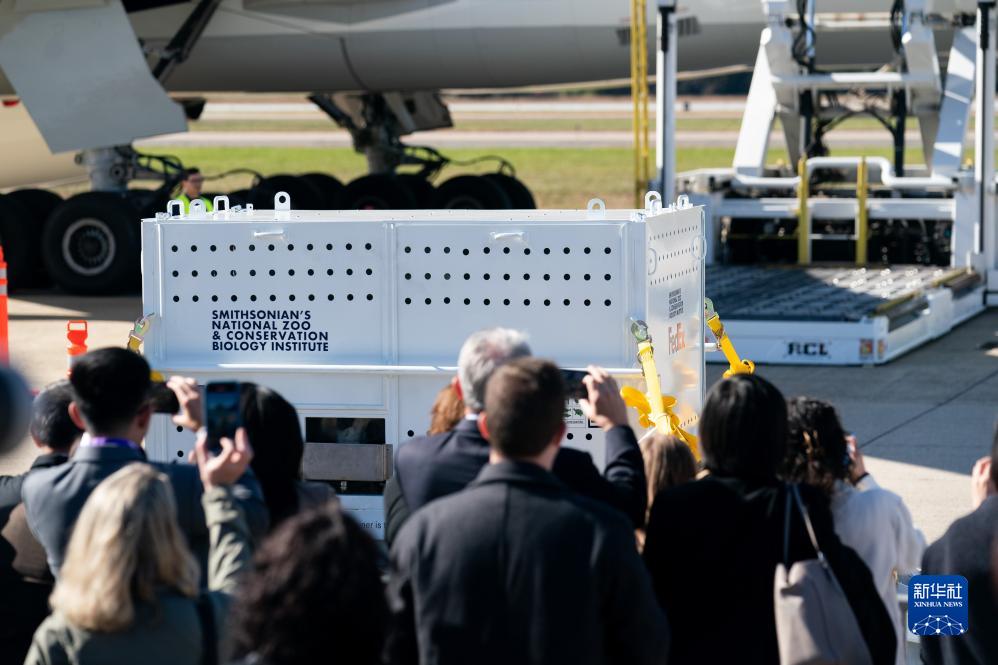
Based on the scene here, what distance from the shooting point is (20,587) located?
4070mm

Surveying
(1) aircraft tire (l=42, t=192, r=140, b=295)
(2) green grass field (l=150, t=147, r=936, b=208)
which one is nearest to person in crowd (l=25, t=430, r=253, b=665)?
(1) aircraft tire (l=42, t=192, r=140, b=295)

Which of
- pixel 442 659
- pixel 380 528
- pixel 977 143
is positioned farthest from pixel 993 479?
pixel 977 143

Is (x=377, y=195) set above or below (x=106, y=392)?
above

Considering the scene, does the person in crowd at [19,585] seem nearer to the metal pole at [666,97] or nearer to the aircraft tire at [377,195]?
the metal pole at [666,97]

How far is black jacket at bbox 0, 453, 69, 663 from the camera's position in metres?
4.04

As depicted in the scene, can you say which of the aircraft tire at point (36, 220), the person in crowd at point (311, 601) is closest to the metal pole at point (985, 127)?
the aircraft tire at point (36, 220)

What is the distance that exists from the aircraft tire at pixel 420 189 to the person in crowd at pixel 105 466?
1503 centimetres

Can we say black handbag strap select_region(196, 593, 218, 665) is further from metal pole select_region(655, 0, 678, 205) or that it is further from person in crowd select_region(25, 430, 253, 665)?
metal pole select_region(655, 0, 678, 205)

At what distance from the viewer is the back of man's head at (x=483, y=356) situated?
4.22 meters

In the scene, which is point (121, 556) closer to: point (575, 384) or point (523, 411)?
point (523, 411)

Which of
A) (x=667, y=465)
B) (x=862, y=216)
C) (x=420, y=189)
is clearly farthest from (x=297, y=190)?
(x=667, y=465)

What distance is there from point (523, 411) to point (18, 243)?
48.6ft

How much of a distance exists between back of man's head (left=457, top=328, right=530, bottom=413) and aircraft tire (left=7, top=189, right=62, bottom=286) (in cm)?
1378

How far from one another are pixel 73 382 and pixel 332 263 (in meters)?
2.50
